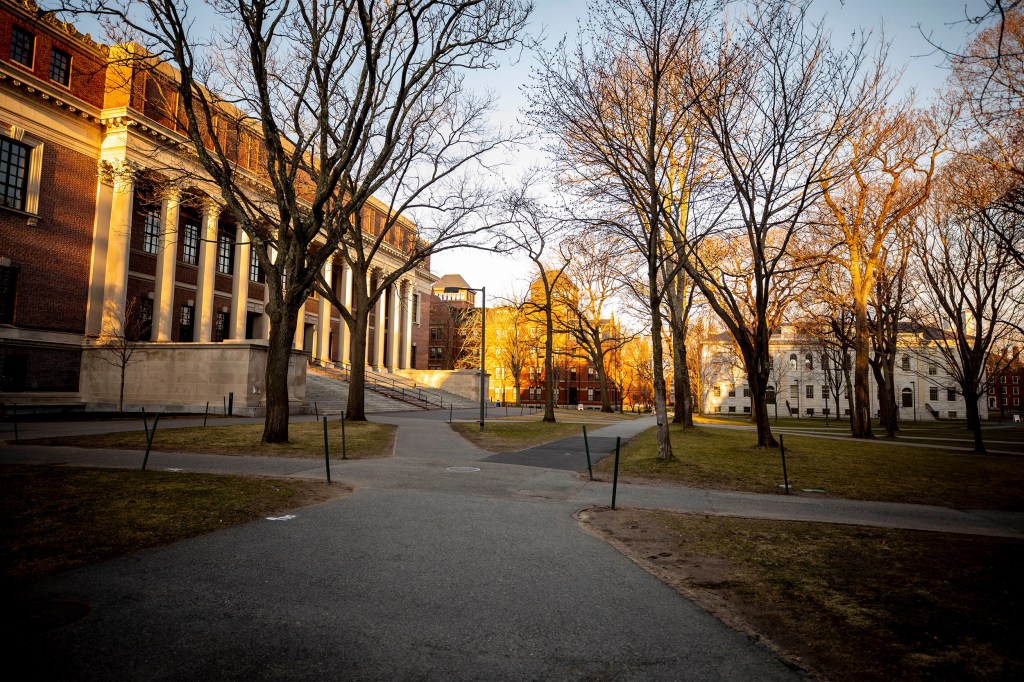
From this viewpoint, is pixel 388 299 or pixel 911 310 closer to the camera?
pixel 911 310

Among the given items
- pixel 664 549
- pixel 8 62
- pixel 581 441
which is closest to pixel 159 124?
pixel 8 62

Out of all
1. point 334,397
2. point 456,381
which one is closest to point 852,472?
point 334,397

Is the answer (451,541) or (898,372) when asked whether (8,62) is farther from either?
(898,372)

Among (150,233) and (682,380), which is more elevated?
(150,233)

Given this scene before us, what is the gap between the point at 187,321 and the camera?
36.5m

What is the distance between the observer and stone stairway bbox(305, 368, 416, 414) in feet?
106

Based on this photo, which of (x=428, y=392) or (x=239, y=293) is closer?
(x=239, y=293)

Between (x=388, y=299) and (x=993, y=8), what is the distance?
57.5 m

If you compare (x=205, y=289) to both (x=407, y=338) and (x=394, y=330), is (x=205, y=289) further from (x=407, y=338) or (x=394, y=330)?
(x=407, y=338)

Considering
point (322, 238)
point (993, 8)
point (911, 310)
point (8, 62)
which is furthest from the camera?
point (322, 238)

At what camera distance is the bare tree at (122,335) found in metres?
26.8

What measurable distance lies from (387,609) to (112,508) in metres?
5.13

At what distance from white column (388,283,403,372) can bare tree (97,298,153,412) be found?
27.0 meters

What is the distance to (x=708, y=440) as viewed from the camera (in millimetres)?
22953
